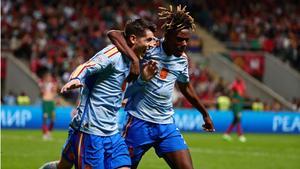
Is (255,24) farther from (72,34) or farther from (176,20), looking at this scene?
(176,20)

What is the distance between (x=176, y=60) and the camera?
410 inches

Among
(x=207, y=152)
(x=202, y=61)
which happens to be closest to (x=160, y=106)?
(x=207, y=152)

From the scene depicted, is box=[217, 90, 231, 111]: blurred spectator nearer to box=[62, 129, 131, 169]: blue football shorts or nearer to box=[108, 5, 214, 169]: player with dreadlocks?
box=[108, 5, 214, 169]: player with dreadlocks

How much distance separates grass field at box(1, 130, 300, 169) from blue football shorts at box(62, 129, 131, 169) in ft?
22.3

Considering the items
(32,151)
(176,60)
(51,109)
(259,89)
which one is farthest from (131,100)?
(259,89)

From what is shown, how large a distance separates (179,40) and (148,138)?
1.32 m

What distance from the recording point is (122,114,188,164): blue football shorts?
33.8 ft

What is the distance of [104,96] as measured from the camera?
870cm

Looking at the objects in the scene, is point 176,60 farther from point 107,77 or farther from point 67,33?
point 67,33

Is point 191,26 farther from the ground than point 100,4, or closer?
farther from the ground

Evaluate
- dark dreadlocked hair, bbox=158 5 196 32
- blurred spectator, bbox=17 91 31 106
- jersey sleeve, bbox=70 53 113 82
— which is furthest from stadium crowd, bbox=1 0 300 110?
jersey sleeve, bbox=70 53 113 82

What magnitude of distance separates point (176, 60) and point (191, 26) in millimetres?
489

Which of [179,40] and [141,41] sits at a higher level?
[141,41]

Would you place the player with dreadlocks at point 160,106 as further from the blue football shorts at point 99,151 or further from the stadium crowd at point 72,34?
the stadium crowd at point 72,34
